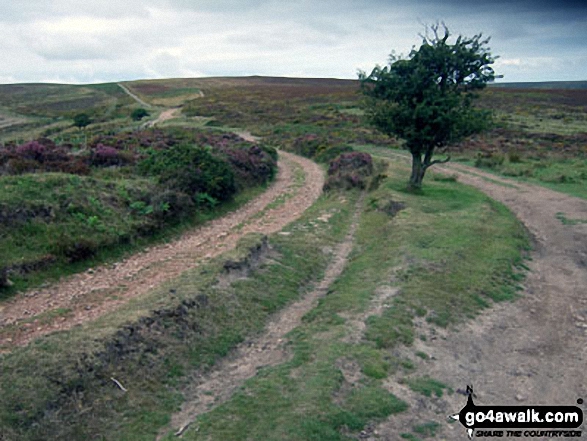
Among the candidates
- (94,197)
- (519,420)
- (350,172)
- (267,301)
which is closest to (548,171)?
(350,172)

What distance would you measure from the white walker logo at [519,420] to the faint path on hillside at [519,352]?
6.1 inches

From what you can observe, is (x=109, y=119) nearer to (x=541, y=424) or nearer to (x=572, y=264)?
(x=572, y=264)

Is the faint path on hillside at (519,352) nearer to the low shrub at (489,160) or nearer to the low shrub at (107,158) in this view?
the low shrub at (107,158)

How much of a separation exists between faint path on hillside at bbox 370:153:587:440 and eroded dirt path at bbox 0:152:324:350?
271 inches

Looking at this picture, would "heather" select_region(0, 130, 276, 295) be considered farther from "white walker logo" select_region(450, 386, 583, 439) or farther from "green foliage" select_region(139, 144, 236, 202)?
"white walker logo" select_region(450, 386, 583, 439)

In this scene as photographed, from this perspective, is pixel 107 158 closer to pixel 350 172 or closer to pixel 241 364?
pixel 350 172

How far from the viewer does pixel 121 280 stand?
13023 millimetres

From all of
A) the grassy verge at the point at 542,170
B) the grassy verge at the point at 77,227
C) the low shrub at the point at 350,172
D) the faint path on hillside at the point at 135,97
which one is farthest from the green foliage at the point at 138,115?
the grassy verge at the point at 77,227

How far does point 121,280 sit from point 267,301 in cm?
407

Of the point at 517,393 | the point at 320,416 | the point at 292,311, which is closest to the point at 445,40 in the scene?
the point at 292,311

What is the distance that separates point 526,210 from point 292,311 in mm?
15463

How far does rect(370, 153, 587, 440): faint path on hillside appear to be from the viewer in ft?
25.6

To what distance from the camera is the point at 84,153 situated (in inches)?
1003

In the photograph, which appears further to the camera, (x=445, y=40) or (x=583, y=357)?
(x=445, y=40)
